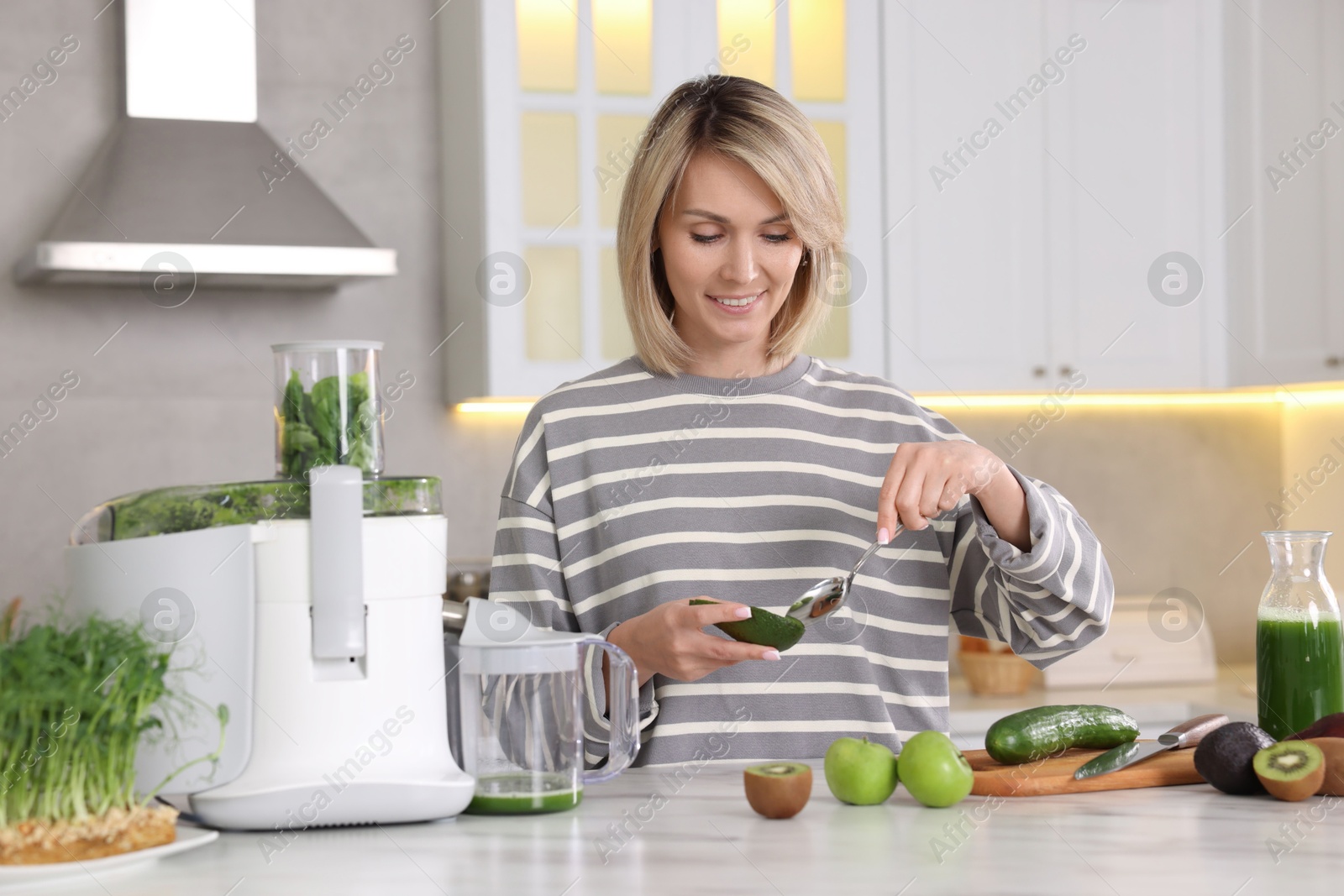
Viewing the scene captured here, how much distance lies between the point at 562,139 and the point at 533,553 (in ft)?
4.52

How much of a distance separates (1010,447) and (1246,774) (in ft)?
7.03

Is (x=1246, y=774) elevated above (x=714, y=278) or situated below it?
below

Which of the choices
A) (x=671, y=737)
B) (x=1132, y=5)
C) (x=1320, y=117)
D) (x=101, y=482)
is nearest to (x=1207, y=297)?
(x=1320, y=117)

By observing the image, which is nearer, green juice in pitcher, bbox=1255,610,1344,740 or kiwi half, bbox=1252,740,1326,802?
kiwi half, bbox=1252,740,1326,802

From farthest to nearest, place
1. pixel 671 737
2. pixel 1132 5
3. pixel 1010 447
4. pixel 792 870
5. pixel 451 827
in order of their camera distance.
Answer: pixel 1010 447
pixel 1132 5
pixel 671 737
pixel 451 827
pixel 792 870

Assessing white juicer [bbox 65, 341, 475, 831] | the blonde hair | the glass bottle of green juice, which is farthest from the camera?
the blonde hair

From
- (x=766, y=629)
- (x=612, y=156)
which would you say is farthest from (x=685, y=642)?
(x=612, y=156)

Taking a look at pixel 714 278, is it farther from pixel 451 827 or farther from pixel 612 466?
pixel 451 827

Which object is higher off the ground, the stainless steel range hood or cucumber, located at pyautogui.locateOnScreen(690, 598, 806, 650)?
the stainless steel range hood

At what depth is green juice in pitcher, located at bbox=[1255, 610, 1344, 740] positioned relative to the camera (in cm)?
112

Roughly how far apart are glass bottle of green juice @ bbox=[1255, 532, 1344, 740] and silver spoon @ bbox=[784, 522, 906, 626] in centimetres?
33

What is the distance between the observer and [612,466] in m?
1.40

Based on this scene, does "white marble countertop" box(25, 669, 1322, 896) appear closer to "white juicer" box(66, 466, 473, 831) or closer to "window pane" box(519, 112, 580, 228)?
"white juicer" box(66, 466, 473, 831)

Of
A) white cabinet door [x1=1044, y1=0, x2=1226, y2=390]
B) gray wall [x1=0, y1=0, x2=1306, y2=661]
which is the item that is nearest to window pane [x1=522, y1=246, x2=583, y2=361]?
gray wall [x1=0, y1=0, x2=1306, y2=661]
